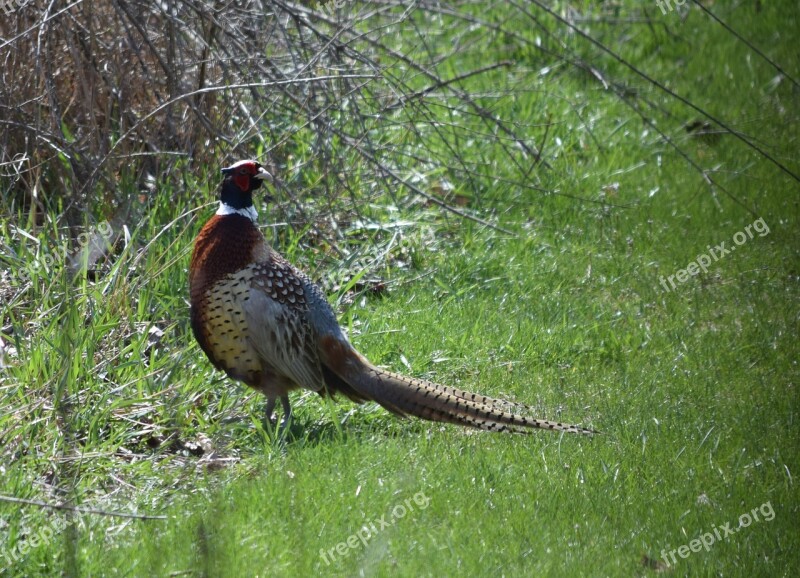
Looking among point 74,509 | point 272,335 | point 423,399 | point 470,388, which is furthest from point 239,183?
point 74,509

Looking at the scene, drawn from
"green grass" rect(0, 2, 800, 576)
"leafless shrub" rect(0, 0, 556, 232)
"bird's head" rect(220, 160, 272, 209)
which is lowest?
"green grass" rect(0, 2, 800, 576)

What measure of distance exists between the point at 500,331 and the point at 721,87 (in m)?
4.43

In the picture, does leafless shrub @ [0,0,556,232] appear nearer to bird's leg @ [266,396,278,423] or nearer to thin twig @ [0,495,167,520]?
bird's leg @ [266,396,278,423]

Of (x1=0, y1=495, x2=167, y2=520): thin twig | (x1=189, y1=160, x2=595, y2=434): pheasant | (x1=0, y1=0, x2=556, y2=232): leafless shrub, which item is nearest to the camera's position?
(x1=0, y1=495, x2=167, y2=520): thin twig

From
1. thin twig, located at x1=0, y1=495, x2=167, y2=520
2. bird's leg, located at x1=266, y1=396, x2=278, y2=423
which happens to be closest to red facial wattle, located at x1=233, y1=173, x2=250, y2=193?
bird's leg, located at x1=266, y1=396, x2=278, y2=423

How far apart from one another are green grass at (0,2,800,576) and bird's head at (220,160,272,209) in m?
0.47

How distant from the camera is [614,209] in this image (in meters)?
7.43

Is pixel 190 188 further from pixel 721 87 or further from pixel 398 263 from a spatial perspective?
pixel 721 87

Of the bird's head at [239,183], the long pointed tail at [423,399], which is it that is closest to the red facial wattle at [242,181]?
the bird's head at [239,183]

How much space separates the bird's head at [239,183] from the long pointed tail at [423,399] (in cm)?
76

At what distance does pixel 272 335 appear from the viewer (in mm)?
4816

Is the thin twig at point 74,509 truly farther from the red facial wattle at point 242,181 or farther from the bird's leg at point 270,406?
the red facial wattle at point 242,181

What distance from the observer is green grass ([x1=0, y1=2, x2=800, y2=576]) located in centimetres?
396

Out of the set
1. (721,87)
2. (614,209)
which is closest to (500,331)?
(614,209)
